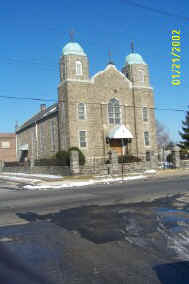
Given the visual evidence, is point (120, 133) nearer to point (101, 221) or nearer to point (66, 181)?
point (66, 181)

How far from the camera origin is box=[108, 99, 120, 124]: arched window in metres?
32.6

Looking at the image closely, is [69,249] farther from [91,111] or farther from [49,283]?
[91,111]

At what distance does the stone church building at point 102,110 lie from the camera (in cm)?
3047

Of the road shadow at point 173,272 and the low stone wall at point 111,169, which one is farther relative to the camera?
the low stone wall at point 111,169

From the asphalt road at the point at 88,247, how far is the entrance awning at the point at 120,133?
21165mm

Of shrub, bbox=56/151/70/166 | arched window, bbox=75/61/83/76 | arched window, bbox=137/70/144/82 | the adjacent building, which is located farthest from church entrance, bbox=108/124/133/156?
the adjacent building

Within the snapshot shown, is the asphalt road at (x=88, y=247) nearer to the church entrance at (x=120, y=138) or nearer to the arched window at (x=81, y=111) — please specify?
the church entrance at (x=120, y=138)

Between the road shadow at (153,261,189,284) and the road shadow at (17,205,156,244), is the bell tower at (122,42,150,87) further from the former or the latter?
the road shadow at (153,261,189,284)

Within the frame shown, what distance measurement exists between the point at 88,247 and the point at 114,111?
92.1 ft

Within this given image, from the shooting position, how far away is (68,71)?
99.8ft

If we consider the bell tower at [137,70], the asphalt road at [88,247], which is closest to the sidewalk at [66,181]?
the asphalt road at [88,247]

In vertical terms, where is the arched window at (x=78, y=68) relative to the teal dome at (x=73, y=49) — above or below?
below

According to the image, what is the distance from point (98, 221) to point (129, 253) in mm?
2584

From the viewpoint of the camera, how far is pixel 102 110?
32.1 m
